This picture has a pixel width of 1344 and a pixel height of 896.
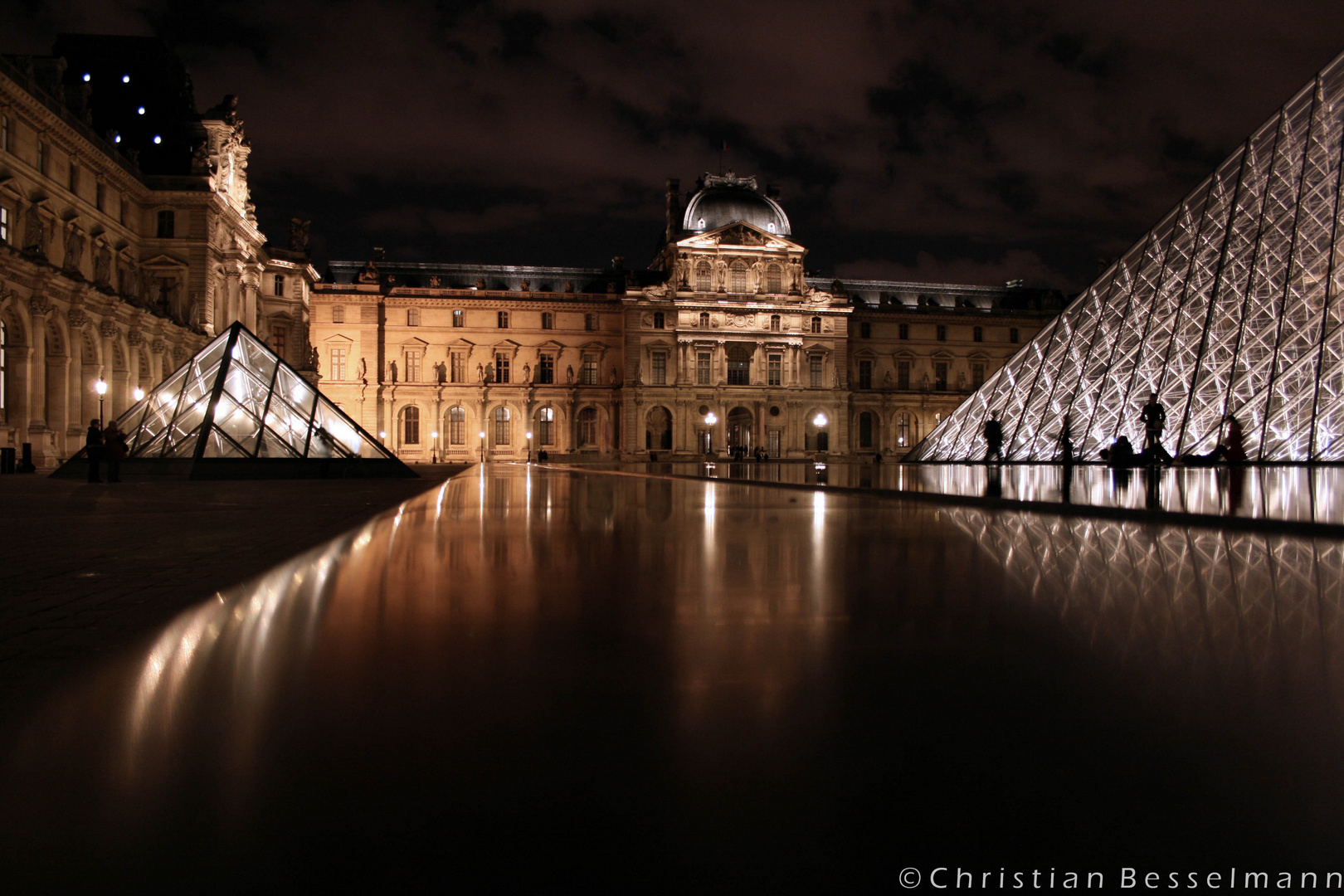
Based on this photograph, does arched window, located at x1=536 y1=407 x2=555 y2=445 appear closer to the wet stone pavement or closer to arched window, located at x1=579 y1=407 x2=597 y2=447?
arched window, located at x1=579 y1=407 x2=597 y2=447

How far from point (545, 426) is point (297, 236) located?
1761 cm

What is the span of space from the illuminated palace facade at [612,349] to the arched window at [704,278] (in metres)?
0.07

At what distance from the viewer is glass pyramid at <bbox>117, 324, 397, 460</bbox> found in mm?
17375

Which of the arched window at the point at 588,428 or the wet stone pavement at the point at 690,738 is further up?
the arched window at the point at 588,428

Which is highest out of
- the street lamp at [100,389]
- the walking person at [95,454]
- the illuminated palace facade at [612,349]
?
the illuminated palace facade at [612,349]

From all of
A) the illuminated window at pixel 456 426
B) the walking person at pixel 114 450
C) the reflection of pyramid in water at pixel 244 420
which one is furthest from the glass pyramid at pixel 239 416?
the illuminated window at pixel 456 426

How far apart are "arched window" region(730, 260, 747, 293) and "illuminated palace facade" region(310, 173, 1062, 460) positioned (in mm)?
99

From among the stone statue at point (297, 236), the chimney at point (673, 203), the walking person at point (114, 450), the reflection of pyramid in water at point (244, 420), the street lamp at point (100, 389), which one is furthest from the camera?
the chimney at point (673, 203)

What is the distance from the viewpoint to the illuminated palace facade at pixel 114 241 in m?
23.7

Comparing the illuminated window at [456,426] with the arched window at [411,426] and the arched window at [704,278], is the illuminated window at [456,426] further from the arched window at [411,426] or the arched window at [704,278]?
the arched window at [704,278]

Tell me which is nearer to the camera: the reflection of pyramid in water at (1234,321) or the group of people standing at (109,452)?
the group of people standing at (109,452)

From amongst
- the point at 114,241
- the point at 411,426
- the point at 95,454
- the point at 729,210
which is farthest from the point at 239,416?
the point at 729,210

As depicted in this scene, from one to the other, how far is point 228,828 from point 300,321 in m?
48.3

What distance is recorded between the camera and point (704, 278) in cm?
4988
